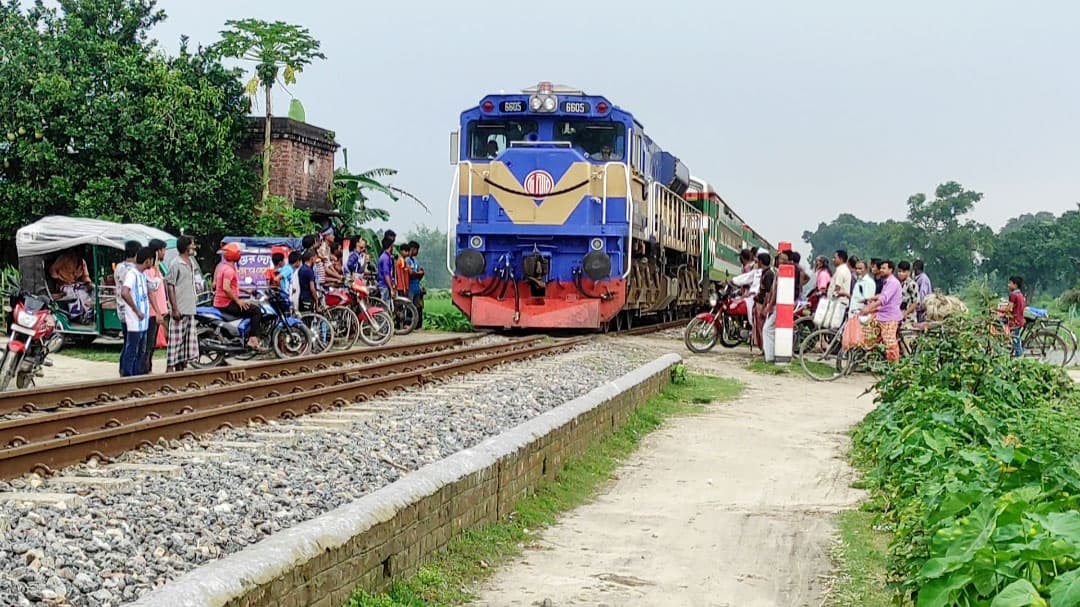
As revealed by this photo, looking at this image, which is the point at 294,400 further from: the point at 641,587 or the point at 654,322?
the point at 654,322

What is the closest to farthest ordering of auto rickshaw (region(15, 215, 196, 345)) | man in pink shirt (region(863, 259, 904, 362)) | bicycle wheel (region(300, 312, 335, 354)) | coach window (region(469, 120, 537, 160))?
man in pink shirt (region(863, 259, 904, 362)) < bicycle wheel (region(300, 312, 335, 354)) < auto rickshaw (region(15, 215, 196, 345)) < coach window (region(469, 120, 537, 160))

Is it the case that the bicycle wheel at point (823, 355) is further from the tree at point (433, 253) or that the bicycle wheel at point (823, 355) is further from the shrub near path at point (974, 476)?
the tree at point (433, 253)

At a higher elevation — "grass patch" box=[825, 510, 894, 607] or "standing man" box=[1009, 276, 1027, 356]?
"standing man" box=[1009, 276, 1027, 356]

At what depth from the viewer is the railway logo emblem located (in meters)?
19.4

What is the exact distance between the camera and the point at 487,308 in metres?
20.1

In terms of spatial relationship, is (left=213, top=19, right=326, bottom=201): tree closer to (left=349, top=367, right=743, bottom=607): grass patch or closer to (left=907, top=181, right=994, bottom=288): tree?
(left=349, top=367, right=743, bottom=607): grass patch

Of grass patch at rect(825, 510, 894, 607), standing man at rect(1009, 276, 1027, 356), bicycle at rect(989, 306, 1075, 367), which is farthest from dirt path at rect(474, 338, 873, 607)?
bicycle at rect(989, 306, 1075, 367)

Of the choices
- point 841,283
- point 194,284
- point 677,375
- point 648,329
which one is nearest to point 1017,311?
point 841,283

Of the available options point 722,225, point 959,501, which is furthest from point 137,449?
point 722,225

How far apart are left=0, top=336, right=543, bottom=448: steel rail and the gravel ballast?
913 millimetres

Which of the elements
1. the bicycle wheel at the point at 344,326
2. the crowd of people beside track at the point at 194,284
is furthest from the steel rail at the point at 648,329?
the bicycle wheel at the point at 344,326

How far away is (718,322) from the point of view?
770 inches

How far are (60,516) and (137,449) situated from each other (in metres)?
2.71

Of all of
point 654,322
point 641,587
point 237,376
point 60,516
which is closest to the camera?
point 60,516
